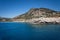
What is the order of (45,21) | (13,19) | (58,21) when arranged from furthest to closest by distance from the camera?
(13,19)
(45,21)
(58,21)

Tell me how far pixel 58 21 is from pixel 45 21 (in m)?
5.80

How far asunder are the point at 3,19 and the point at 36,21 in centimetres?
7351

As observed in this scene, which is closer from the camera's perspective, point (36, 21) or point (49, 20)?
point (49, 20)

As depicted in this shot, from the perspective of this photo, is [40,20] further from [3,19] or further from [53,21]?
[3,19]

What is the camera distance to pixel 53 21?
49188mm

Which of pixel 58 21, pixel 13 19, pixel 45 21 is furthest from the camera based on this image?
pixel 13 19

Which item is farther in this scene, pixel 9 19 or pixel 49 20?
pixel 9 19

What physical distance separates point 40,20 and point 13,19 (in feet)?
230

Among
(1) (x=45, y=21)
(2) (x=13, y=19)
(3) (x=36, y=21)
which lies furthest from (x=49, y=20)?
(2) (x=13, y=19)

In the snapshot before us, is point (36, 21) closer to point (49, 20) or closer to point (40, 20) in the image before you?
point (40, 20)

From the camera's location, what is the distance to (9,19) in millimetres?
124500

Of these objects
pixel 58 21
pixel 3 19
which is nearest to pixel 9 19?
pixel 3 19

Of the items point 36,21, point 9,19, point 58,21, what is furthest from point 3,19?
point 58,21

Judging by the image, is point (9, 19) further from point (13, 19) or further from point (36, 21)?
point (36, 21)
